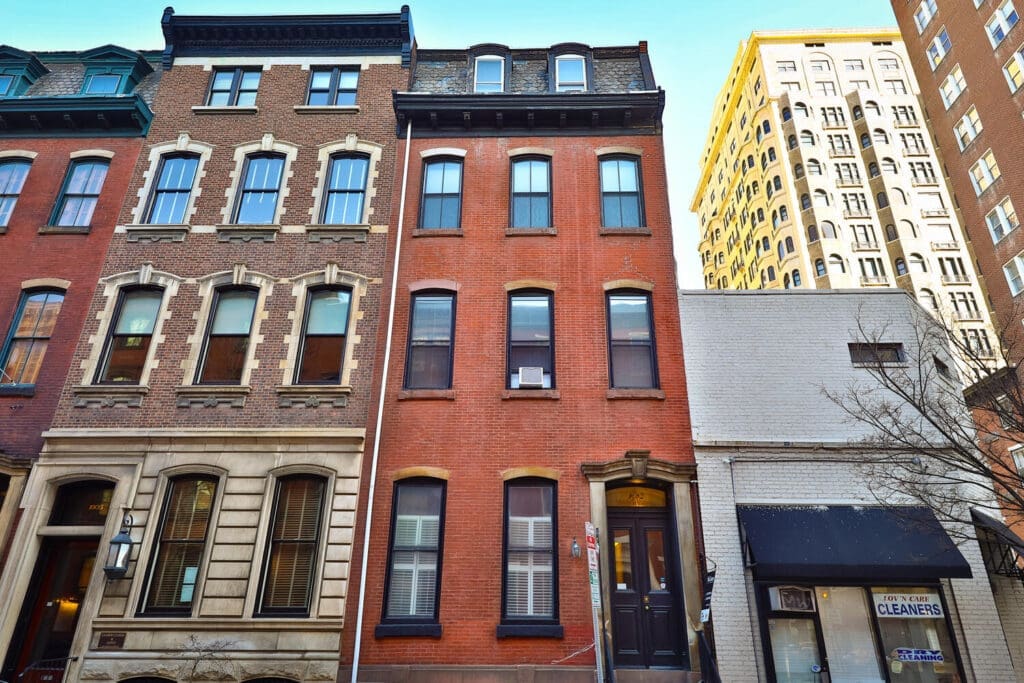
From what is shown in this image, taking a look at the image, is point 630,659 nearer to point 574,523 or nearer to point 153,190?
point 574,523

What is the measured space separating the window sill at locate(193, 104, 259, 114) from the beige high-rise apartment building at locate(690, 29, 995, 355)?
4201 centimetres

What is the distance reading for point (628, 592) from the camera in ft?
32.5

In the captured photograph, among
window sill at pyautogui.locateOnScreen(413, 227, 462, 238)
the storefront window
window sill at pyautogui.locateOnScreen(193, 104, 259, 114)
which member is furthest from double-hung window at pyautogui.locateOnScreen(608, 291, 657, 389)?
window sill at pyautogui.locateOnScreen(193, 104, 259, 114)

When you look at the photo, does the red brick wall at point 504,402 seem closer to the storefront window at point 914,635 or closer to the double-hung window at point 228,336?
the double-hung window at point 228,336

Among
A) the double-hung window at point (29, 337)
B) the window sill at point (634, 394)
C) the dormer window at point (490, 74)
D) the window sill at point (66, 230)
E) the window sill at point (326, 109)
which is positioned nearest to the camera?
the window sill at point (634, 394)

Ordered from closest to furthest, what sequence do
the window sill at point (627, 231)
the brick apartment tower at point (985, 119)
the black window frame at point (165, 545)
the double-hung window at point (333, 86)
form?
1. the black window frame at point (165, 545)
2. the window sill at point (627, 231)
3. the double-hung window at point (333, 86)
4. the brick apartment tower at point (985, 119)

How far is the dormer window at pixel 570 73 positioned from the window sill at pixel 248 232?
7699mm

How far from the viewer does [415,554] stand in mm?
10062

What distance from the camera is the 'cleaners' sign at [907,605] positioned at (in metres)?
9.57

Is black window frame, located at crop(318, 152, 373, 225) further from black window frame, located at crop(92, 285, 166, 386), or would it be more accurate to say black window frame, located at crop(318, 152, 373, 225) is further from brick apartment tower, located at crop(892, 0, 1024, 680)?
brick apartment tower, located at crop(892, 0, 1024, 680)

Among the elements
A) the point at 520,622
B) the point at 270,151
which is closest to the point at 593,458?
the point at 520,622

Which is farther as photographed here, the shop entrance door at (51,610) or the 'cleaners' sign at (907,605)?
the shop entrance door at (51,610)

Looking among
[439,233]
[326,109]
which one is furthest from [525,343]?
[326,109]

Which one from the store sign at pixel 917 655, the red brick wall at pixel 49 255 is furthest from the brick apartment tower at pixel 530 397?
the red brick wall at pixel 49 255
